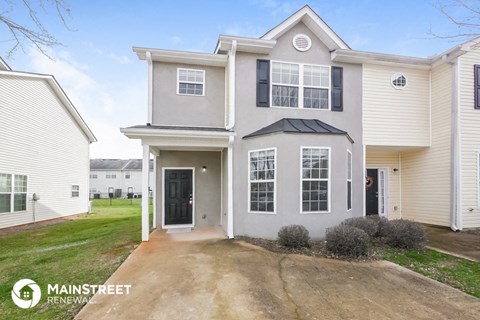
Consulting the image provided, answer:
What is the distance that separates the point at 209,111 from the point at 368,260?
257 inches

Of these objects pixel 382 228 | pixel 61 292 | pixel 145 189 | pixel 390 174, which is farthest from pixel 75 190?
pixel 390 174

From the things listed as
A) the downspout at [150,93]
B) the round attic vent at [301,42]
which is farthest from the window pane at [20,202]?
the round attic vent at [301,42]

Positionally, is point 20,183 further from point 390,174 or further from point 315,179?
point 390,174

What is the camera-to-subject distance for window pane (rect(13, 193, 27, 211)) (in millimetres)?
11070

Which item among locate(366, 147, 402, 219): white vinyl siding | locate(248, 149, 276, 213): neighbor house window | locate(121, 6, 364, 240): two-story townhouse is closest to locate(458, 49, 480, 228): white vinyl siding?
locate(366, 147, 402, 219): white vinyl siding

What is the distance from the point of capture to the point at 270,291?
13.6ft

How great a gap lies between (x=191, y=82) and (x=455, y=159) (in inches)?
384

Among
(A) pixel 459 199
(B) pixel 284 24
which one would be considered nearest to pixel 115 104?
(B) pixel 284 24

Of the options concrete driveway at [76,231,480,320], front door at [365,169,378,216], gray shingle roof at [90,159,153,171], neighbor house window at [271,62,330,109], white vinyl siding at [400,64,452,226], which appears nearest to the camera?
concrete driveway at [76,231,480,320]

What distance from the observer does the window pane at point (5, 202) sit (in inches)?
409

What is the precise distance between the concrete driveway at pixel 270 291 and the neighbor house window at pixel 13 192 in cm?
870

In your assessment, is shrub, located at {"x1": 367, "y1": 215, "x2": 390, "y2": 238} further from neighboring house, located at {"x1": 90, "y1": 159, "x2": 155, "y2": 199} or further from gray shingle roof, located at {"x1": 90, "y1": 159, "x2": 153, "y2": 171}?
gray shingle roof, located at {"x1": 90, "y1": 159, "x2": 153, "y2": 171}

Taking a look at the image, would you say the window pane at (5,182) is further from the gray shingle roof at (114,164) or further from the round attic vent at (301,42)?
the gray shingle roof at (114,164)

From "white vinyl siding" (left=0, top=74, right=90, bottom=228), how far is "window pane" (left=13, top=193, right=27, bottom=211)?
0.19 meters
